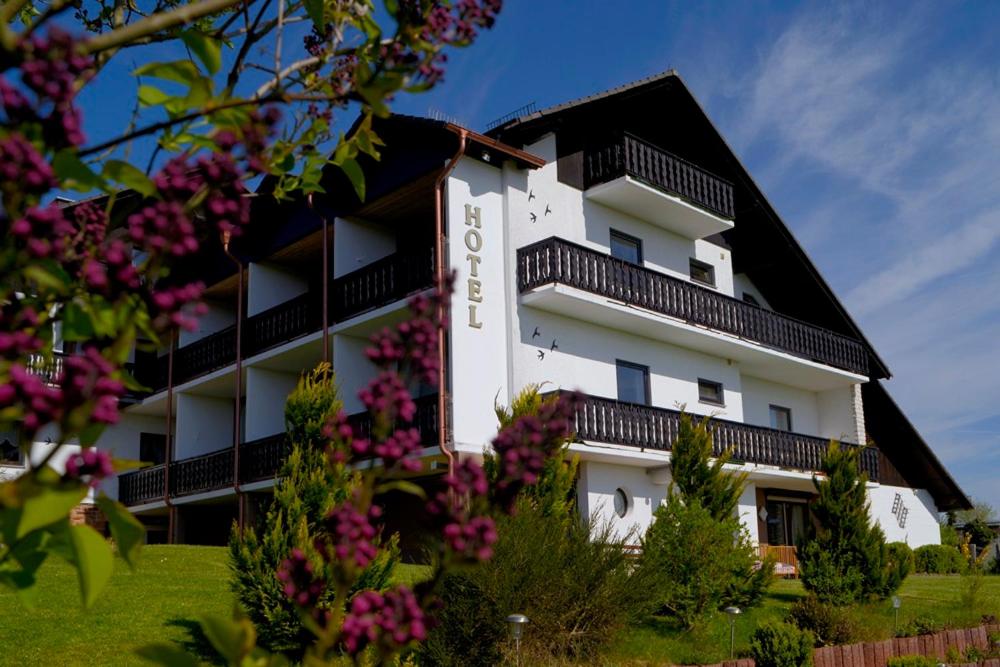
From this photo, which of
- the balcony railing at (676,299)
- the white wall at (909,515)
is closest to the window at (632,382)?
the balcony railing at (676,299)

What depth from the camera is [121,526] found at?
6.28 ft

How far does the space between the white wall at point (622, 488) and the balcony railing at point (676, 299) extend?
3422mm

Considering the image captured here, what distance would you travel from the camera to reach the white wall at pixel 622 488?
69.8 feet

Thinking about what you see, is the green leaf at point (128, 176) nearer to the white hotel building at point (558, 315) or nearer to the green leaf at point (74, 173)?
the green leaf at point (74, 173)

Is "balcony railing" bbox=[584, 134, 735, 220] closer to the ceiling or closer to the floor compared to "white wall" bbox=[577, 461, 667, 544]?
closer to the ceiling

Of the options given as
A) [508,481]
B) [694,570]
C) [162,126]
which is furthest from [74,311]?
[694,570]

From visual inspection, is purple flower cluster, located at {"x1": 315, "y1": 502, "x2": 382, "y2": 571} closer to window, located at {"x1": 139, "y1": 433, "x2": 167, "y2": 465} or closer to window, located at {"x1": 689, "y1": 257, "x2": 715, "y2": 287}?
window, located at {"x1": 689, "y1": 257, "x2": 715, "y2": 287}

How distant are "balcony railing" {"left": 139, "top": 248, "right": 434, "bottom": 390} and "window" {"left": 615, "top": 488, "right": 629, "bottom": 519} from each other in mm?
6162

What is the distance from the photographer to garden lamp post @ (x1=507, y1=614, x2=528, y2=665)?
1022cm

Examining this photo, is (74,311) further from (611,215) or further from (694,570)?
(611,215)

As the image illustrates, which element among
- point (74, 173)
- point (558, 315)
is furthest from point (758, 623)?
point (74, 173)

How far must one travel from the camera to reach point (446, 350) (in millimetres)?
19922

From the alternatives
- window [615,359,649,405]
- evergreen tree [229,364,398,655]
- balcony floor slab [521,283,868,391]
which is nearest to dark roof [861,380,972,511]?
balcony floor slab [521,283,868,391]

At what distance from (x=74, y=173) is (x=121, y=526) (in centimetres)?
63
